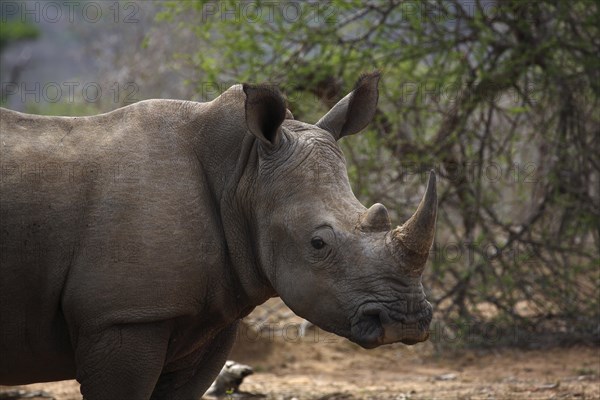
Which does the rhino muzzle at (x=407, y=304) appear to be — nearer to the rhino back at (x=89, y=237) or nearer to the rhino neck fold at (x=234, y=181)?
the rhino neck fold at (x=234, y=181)

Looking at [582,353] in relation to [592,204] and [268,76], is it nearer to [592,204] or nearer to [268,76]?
[592,204]

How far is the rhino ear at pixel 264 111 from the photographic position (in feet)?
16.6

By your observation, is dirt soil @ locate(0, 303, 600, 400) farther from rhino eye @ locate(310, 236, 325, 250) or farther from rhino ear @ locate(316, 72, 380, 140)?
rhino eye @ locate(310, 236, 325, 250)

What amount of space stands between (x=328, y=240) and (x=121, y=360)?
110cm

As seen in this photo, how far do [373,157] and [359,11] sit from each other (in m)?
1.54

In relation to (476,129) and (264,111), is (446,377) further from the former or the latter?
(264,111)

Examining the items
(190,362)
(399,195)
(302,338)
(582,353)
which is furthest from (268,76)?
(190,362)

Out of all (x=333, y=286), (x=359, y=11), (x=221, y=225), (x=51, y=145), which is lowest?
(x=333, y=286)

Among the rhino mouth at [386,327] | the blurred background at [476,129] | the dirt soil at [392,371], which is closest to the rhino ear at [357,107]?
the rhino mouth at [386,327]

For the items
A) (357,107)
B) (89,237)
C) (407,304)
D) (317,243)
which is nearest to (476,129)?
(357,107)

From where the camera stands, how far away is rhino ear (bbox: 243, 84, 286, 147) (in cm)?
506

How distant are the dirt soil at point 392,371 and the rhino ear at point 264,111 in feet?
11.5

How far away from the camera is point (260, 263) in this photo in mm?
5176

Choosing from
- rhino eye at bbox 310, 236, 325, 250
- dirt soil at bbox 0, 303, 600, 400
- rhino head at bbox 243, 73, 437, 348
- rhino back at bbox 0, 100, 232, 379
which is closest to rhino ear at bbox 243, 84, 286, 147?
rhino head at bbox 243, 73, 437, 348
